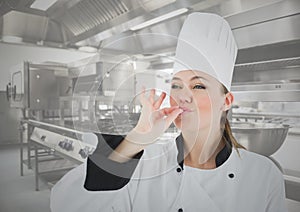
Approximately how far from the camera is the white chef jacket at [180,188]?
821 millimetres

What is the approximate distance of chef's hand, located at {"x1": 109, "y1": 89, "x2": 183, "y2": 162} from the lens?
0.80m

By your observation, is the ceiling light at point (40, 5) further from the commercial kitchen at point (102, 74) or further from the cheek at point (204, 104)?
the cheek at point (204, 104)

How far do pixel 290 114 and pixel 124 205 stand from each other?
1.94 feet

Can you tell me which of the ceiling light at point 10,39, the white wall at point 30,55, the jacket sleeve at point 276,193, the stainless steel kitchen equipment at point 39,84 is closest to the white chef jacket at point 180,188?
the jacket sleeve at point 276,193

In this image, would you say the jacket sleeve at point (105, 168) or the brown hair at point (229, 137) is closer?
the jacket sleeve at point (105, 168)

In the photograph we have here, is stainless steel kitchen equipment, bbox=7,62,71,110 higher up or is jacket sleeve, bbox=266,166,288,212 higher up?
stainless steel kitchen equipment, bbox=7,62,71,110

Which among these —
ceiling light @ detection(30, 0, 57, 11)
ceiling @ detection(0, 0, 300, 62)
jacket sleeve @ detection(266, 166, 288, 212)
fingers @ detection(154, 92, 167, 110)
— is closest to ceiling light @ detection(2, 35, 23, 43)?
ceiling @ detection(0, 0, 300, 62)

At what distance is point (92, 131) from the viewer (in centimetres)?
82

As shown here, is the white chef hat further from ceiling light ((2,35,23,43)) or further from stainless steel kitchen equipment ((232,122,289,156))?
ceiling light ((2,35,23,43))

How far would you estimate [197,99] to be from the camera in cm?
84

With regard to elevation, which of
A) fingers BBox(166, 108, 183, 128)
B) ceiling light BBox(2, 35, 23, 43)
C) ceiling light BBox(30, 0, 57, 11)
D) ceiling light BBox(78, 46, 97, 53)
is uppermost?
ceiling light BBox(30, 0, 57, 11)

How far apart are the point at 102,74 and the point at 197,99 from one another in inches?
11.8

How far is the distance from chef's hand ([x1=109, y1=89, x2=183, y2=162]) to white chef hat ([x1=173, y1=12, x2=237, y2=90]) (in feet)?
0.39

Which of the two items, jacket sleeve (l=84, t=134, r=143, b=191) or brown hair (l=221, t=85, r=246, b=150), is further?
brown hair (l=221, t=85, r=246, b=150)
